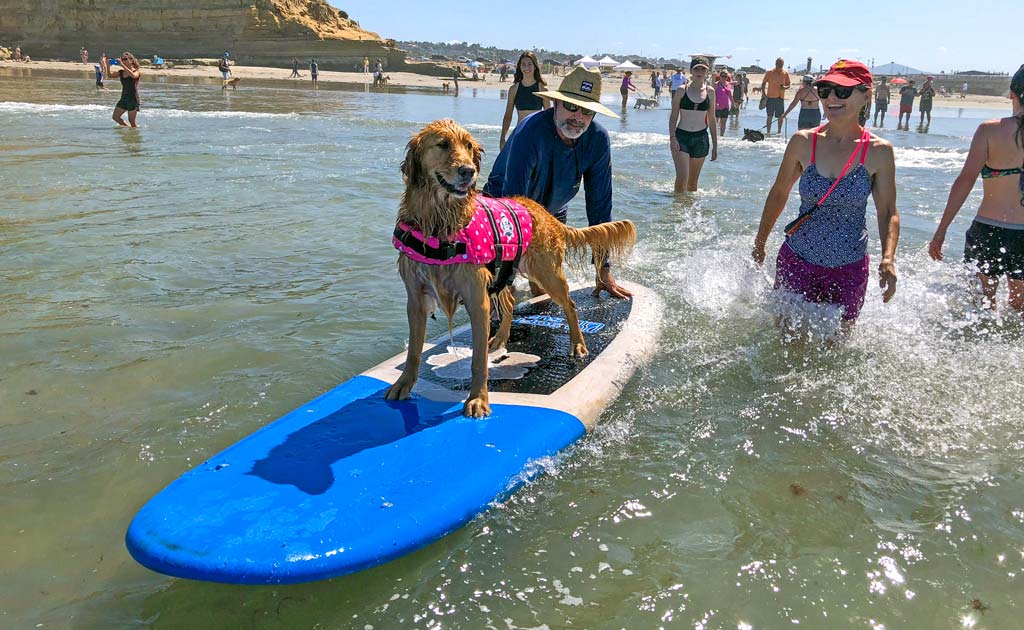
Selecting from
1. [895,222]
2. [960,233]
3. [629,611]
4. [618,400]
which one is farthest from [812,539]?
[960,233]

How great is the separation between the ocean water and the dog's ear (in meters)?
1.67

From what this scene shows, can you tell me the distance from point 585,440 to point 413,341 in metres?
1.16

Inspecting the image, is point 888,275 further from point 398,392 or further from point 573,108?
point 398,392

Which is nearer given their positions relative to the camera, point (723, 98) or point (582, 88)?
point (582, 88)

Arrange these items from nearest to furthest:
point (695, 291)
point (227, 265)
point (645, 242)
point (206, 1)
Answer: point (695, 291) → point (227, 265) → point (645, 242) → point (206, 1)

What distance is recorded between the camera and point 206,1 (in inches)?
3145

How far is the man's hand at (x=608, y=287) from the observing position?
6.25 metres

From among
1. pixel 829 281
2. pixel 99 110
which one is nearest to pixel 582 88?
pixel 829 281

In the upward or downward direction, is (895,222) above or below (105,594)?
above

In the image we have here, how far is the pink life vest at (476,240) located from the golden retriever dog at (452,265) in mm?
43

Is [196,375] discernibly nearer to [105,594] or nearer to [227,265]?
[105,594]

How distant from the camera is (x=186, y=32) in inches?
3167

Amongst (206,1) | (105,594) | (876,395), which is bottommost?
(105,594)

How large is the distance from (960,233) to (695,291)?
580 centimetres
